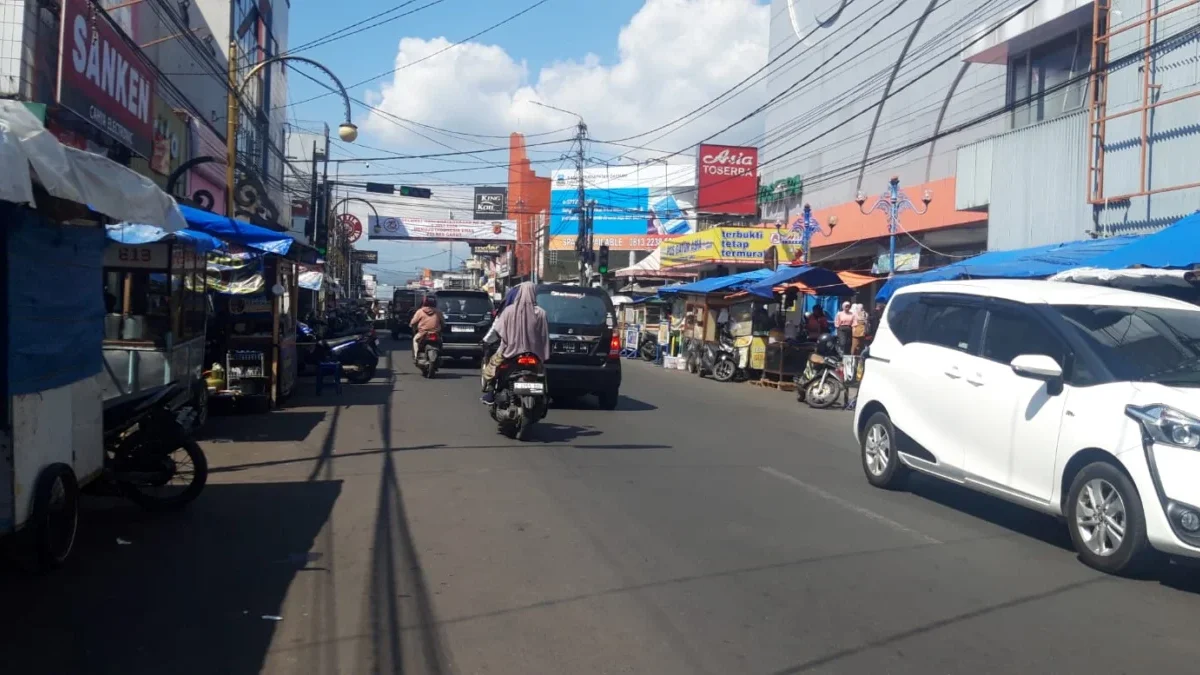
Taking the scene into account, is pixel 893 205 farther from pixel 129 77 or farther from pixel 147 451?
pixel 147 451

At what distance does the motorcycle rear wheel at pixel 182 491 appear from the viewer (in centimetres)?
748

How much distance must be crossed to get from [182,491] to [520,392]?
436 centimetres

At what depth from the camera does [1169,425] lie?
598cm

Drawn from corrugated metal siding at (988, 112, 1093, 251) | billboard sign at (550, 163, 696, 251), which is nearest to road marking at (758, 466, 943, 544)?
corrugated metal siding at (988, 112, 1093, 251)

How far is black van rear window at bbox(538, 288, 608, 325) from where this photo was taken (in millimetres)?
15031

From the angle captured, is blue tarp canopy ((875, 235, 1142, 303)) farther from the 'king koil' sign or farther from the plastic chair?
the 'king koil' sign

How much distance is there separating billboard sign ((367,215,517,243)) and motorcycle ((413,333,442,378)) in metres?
53.4

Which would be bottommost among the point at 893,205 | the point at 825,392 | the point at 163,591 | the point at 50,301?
the point at 163,591

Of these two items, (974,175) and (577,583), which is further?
(974,175)

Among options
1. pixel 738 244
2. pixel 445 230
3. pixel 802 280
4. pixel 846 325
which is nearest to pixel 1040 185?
pixel 802 280

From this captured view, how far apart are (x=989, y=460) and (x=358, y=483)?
17.5 feet

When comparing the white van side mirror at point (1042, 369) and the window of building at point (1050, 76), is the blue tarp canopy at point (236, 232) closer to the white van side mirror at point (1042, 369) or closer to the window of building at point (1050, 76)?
the white van side mirror at point (1042, 369)

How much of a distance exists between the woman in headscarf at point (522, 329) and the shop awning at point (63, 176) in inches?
209

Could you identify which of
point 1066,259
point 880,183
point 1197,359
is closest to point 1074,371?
point 1197,359
